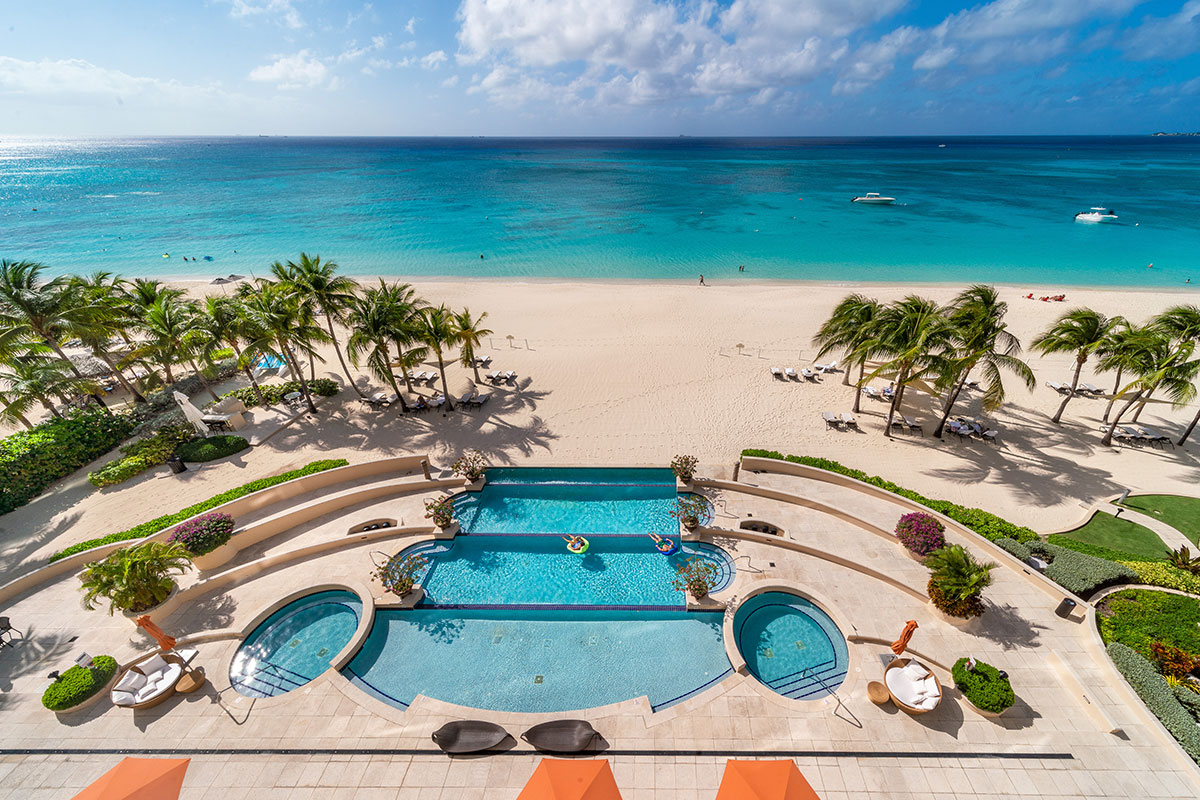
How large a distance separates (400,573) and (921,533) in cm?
1783

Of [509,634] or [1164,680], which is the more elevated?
[1164,680]

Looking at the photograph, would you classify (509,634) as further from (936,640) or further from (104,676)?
(936,640)

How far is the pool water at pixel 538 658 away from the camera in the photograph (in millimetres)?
12828

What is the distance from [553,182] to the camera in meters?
127

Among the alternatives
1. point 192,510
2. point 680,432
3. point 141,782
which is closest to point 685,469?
point 680,432

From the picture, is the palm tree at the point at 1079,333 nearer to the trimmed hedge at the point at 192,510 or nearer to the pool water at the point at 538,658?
the pool water at the point at 538,658

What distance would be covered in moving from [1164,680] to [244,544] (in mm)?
28405

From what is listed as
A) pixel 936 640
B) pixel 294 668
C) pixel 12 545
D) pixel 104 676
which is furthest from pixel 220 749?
pixel 936 640

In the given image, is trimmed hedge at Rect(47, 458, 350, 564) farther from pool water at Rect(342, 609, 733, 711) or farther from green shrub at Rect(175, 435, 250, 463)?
pool water at Rect(342, 609, 733, 711)

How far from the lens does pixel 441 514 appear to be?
1752 centimetres

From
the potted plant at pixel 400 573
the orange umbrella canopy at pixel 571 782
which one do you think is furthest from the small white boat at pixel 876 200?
the orange umbrella canopy at pixel 571 782

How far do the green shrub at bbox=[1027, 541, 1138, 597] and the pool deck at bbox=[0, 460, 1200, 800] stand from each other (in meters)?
0.94

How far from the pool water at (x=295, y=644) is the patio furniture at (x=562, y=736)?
6987mm

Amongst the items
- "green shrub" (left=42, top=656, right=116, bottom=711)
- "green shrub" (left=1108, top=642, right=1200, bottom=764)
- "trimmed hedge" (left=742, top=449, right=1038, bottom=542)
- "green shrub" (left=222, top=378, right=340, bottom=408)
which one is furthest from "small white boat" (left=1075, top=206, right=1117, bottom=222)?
"green shrub" (left=42, top=656, right=116, bottom=711)
